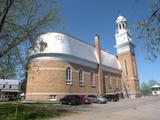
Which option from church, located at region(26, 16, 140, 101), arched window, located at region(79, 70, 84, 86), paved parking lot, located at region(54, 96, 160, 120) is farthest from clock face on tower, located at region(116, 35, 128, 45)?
paved parking lot, located at region(54, 96, 160, 120)

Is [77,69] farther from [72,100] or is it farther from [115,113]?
[115,113]

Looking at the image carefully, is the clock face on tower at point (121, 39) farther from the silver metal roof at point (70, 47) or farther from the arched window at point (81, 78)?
the arched window at point (81, 78)

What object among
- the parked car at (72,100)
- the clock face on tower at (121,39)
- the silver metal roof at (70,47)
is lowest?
the parked car at (72,100)

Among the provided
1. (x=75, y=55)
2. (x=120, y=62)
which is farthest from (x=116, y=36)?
(x=75, y=55)

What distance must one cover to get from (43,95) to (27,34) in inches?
783

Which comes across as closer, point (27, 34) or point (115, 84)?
point (27, 34)

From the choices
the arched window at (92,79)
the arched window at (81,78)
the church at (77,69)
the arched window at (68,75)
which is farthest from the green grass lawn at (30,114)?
the arched window at (92,79)

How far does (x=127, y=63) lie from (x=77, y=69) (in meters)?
24.4

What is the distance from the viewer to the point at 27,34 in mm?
19531

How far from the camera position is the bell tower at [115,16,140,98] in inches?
2324

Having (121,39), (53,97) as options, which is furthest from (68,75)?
(121,39)

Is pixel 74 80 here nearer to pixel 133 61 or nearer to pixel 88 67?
pixel 88 67

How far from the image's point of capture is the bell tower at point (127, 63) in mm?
59031

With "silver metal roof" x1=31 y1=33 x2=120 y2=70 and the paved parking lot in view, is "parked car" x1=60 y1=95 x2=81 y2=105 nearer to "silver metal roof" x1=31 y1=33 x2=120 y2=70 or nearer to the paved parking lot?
the paved parking lot
